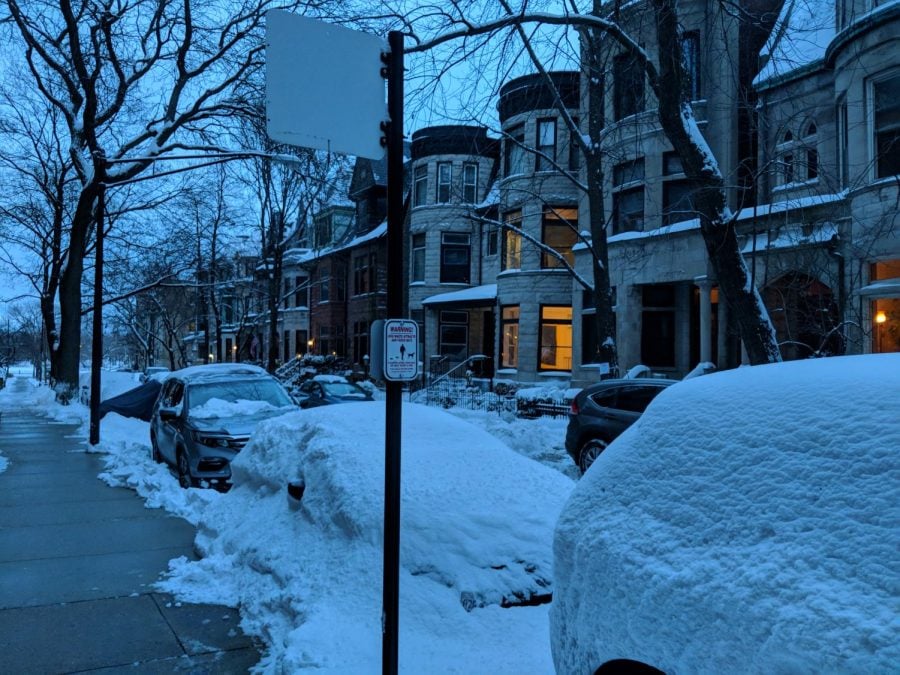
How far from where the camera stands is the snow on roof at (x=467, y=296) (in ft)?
93.4

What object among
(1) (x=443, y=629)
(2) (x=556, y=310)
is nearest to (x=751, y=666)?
(1) (x=443, y=629)

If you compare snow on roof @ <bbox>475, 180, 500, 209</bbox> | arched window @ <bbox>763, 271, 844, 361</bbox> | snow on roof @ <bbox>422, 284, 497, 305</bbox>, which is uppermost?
snow on roof @ <bbox>475, 180, 500, 209</bbox>

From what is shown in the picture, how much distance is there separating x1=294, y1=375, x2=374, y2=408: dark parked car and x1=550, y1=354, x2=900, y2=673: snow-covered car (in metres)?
16.0

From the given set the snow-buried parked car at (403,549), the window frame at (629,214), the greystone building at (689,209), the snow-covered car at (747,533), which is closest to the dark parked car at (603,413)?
the greystone building at (689,209)

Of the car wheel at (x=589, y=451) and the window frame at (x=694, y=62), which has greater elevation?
the window frame at (x=694, y=62)

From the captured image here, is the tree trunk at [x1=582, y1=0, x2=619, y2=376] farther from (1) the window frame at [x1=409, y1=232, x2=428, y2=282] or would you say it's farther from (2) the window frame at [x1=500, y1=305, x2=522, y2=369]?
(1) the window frame at [x1=409, y1=232, x2=428, y2=282]

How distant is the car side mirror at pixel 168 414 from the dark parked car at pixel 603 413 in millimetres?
6428

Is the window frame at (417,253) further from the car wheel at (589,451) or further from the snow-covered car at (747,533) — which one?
the snow-covered car at (747,533)

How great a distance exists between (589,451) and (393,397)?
8.71 m

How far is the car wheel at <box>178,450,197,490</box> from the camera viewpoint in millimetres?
10211

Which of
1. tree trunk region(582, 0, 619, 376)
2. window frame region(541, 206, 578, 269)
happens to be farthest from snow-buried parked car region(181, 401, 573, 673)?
window frame region(541, 206, 578, 269)

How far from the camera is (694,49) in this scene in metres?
19.3

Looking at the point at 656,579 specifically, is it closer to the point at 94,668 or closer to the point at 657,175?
the point at 94,668

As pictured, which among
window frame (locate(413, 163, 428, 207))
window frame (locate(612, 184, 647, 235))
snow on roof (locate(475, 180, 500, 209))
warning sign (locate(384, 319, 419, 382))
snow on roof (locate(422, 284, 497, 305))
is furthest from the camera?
window frame (locate(413, 163, 428, 207))
